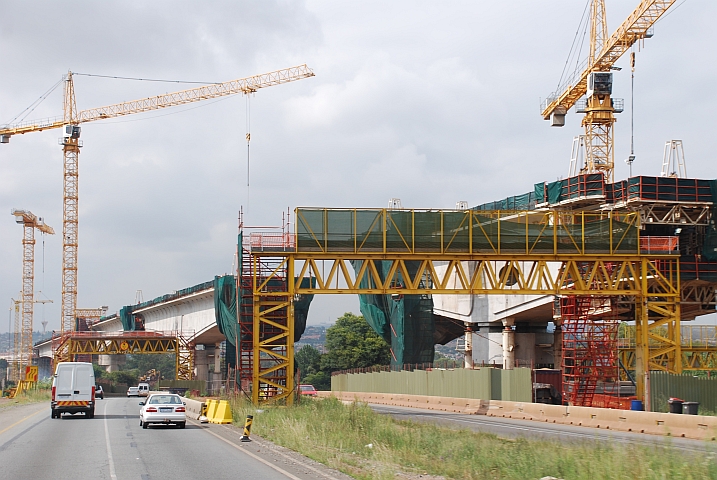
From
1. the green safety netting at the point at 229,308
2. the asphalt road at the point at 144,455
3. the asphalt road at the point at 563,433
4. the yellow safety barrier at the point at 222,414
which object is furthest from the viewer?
the green safety netting at the point at 229,308

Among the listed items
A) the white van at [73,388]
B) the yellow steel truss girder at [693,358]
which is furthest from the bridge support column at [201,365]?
the white van at [73,388]

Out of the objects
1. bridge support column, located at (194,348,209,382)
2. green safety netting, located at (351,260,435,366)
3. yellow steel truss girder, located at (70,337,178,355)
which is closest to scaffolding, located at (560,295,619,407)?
green safety netting, located at (351,260,435,366)

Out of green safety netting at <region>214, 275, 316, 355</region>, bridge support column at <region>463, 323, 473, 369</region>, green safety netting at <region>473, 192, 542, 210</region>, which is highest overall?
green safety netting at <region>473, 192, 542, 210</region>

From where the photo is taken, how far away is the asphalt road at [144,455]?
19797mm

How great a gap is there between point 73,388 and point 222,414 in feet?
34.6

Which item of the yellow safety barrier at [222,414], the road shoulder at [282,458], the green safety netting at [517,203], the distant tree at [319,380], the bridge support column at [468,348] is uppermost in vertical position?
the green safety netting at [517,203]

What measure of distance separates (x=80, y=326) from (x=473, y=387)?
13027 cm

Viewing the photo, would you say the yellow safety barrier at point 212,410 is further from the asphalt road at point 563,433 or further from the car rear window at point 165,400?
the asphalt road at point 563,433

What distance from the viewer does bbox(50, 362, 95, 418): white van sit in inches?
1795

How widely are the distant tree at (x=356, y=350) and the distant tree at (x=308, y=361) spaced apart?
340 inches

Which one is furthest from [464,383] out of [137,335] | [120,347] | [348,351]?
[348,351]

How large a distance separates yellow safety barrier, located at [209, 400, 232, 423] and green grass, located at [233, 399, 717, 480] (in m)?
5.77

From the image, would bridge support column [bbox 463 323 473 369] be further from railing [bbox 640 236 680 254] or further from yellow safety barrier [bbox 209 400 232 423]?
yellow safety barrier [bbox 209 400 232 423]

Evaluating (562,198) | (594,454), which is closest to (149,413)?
(594,454)
